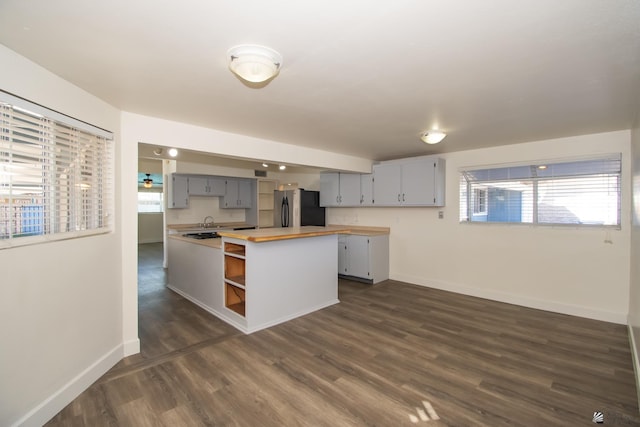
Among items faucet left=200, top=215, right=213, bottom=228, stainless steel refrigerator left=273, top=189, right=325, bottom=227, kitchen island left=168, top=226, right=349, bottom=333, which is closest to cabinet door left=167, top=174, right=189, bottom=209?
faucet left=200, top=215, right=213, bottom=228

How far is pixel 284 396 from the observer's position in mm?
2166

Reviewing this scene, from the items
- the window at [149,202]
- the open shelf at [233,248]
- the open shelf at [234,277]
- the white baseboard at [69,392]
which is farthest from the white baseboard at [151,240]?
the white baseboard at [69,392]

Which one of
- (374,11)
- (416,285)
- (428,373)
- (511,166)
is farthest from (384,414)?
(511,166)

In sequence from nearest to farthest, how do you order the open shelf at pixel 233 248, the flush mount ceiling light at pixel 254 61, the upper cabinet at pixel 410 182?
1. the flush mount ceiling light at pixel 254 61
2. the open shelf at pixel 233 248
3. the upper cabinet at pixel 410 182

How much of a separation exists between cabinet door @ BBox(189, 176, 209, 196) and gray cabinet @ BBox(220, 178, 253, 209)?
489mm

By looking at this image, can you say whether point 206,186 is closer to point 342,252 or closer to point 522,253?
point 342,252

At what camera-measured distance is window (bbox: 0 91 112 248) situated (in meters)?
1.67

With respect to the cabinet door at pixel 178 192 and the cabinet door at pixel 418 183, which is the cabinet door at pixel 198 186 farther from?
the cabinet door at pixel 418 183

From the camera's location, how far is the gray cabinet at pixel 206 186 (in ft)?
20.5

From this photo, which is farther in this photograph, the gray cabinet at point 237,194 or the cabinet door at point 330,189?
the gray cabinet at point 237,194

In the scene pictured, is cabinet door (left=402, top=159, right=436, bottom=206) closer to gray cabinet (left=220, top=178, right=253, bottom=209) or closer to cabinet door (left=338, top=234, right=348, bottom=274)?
cabinet door (left=338, top=234, right=348, bottom=274)

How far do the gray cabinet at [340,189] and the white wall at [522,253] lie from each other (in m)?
0.73

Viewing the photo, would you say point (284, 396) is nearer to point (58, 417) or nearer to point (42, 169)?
point (58, 417)

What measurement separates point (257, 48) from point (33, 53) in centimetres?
129
